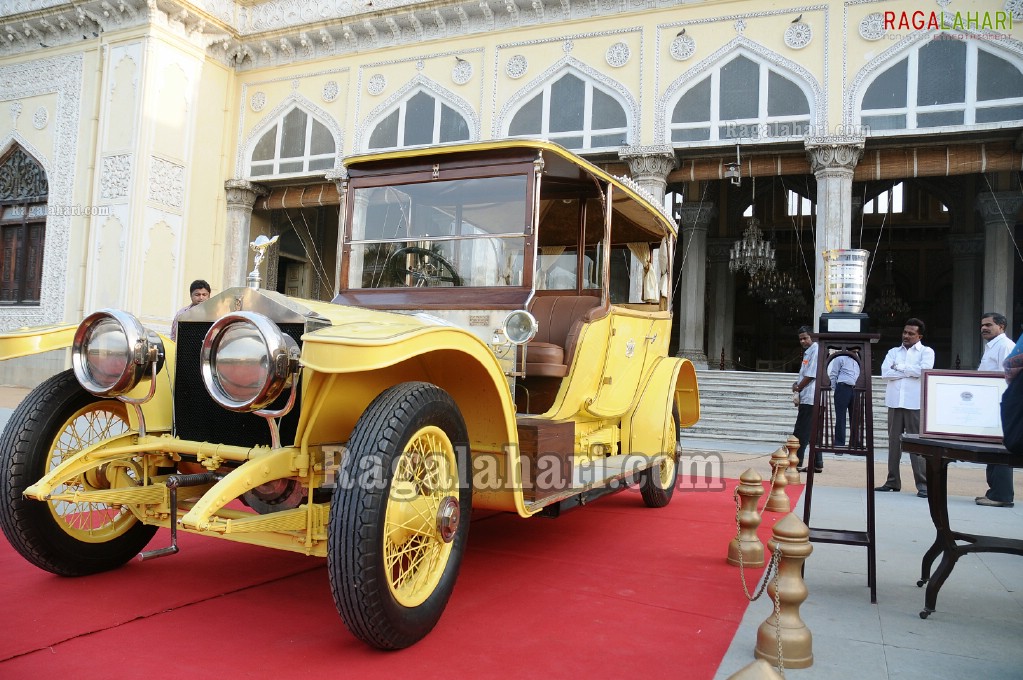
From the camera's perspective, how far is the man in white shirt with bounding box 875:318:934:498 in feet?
21.8

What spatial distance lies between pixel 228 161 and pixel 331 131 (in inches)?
120

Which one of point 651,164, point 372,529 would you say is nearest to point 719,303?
point 651,164

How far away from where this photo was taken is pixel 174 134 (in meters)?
16.5

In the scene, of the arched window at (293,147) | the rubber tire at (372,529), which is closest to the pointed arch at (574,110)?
the arched window at (293,147)

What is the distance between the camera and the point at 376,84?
16.3m

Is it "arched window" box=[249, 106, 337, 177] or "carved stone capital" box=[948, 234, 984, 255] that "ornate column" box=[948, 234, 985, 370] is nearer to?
"carved stone capital" box=[948, 234, 984, 255]

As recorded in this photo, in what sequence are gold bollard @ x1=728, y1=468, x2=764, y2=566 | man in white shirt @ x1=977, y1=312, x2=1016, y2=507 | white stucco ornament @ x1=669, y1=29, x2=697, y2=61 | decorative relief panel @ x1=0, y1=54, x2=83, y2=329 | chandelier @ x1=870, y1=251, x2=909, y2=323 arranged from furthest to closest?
chandelier @ x1=870, y1=251, x2=909, y2=323, decorative relief panel @ x1=0, y1=54, x2=83, y2=329, white stucco ornament @ x1=669, y1=29, x2=697, y2=61, man in white shirt @ x1=977, y1=312, x2=1016, y2=507, gold bollard @ x1=728, y1=468, x2=764, y2=566

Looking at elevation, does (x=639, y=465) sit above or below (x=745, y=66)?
below

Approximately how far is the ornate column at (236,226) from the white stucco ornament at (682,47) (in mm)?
10300

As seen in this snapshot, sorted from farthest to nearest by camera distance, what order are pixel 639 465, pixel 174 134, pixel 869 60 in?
pixel 174 134 → pixel 869 60 → pixel 639 465

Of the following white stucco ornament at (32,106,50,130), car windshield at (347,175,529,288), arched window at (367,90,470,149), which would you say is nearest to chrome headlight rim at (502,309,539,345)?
car windshield at (347,175,529,288)

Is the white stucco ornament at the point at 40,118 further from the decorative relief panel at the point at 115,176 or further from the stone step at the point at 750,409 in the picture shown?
the stone step at the point at 750,409

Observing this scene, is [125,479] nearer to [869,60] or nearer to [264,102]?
[869,60]

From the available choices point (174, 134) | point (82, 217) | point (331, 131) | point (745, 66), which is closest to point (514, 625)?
point (745, 66)
